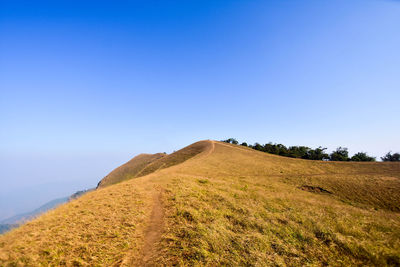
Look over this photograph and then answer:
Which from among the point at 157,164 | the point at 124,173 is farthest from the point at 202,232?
the point at 124,173

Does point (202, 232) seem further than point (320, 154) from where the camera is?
No

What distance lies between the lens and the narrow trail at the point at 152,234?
21.7 feet

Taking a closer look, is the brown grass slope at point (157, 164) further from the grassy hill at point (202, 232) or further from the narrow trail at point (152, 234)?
the narrow trail at point (152, 234)

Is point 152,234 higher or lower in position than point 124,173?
lower

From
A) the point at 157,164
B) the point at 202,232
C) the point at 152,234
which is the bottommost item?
the point at 202,232

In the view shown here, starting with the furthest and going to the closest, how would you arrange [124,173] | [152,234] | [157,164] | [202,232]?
[124,173], [157,164], [152,234], [202,232]

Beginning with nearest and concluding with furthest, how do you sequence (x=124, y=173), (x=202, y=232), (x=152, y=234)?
(x=202, y=232) < (x=152, y=234) < (x=124, y=173)

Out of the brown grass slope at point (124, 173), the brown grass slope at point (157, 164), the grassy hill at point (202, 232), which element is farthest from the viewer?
the brown grass slope at point (124, 173)

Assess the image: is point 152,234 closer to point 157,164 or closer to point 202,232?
point 202,232

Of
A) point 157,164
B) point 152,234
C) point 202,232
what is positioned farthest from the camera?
point 157,164

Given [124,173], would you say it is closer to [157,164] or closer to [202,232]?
[157,164]

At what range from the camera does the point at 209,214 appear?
10.1 m

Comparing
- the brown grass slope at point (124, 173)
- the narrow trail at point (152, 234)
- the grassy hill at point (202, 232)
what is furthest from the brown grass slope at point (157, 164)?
the narrow trail at point (152, 234)

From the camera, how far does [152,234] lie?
8172mm
